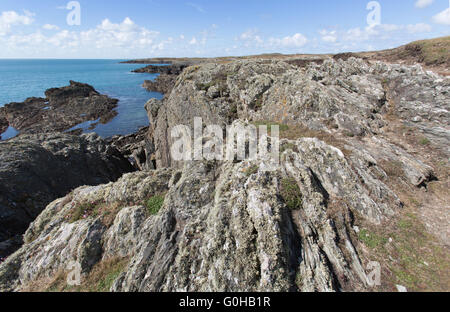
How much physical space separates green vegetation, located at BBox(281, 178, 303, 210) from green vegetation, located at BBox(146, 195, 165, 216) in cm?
758

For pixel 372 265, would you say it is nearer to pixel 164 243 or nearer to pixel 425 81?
pixel 164 243

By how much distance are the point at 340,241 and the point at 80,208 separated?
16.2 m

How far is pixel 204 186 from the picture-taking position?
1157 cm

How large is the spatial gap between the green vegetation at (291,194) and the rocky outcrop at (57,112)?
2522 inches

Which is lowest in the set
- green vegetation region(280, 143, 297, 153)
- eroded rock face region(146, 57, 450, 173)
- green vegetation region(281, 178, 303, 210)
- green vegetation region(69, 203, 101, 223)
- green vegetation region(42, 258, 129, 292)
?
green vegetation region(42, 258, 129, 292)

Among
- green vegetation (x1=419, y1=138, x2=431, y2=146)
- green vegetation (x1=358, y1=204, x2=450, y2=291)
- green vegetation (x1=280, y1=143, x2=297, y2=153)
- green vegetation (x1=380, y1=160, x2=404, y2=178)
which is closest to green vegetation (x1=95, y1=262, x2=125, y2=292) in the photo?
green vegetation (x1=280, y1=143, x2=297, y2=153)

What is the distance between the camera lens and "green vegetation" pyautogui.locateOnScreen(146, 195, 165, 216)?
11998 mm

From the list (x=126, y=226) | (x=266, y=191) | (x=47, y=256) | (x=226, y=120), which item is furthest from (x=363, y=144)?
(x=47, y=256)

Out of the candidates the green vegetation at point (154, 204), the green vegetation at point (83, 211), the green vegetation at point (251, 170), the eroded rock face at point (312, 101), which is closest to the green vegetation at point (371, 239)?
the green vegetation at point (251, 170)

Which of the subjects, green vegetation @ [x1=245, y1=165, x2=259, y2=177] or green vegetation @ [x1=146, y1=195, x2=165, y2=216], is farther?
green vegetation @ [x1=146, y1=195, x2=165, y2=216]

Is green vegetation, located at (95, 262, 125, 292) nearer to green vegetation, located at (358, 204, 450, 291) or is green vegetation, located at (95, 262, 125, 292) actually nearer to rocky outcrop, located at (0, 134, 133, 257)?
rocky outcrop, located at (0, 134, 133, 257)

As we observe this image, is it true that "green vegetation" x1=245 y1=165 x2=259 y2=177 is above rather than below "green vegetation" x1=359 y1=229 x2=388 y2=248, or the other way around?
above

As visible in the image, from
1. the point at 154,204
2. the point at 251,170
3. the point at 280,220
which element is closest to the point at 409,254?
the point at 280,220

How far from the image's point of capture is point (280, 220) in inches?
354
